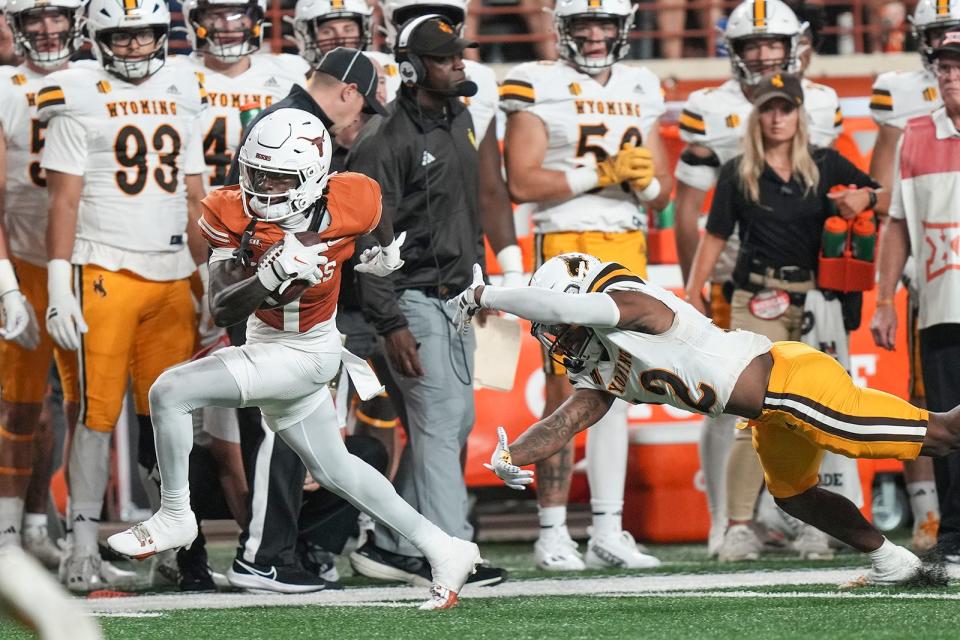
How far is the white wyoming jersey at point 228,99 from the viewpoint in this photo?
6.52 metres

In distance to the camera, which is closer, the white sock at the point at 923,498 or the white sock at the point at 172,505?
the white sock at the point at 172,505

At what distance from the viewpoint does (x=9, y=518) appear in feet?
20.4

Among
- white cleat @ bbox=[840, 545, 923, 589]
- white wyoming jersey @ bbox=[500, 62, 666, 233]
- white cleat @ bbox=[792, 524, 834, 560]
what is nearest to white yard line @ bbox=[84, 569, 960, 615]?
white cleat @ bbox=[840, 545, 923, 589]

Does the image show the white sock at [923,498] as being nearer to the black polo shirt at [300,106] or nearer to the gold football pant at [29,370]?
the black polo shirt at [300,106]

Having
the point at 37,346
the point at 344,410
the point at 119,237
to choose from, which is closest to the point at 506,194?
the point at 344,410

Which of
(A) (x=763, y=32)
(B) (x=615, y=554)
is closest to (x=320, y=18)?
(A) (x=763, y=32)

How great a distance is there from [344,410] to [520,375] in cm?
167

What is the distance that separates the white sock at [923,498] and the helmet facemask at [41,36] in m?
3.72

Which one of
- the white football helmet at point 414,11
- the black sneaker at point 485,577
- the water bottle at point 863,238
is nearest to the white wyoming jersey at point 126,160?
the white football helmet at point 414,11

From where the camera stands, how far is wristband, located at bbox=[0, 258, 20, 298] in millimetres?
5824

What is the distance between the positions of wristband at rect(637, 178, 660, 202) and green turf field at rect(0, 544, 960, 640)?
58.4 inches

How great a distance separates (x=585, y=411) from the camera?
15.6 ft

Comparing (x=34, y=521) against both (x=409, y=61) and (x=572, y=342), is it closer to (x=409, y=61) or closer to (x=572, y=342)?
(x=409, y=61)

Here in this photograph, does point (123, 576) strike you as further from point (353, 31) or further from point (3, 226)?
point (353, 31)
